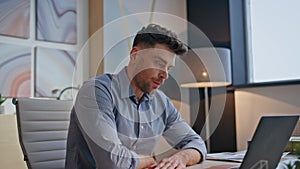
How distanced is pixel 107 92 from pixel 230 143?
237 centimetres

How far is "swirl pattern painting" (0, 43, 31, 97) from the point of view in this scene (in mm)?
3094

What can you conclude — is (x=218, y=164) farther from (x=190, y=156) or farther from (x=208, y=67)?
(x=208, y=67)

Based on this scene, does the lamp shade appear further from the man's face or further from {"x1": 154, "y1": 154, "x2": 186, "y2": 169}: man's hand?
{"x1": 154, "y1": 154, "x2": 186, "y2": 169}: man's hand

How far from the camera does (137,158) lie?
4.82 feet

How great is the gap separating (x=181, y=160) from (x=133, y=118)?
302 mm

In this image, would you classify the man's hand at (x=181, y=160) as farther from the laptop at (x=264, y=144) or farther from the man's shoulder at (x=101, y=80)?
the laptop at (x=264, y=144)

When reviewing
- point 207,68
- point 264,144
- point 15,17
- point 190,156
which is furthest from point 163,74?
point 15,17

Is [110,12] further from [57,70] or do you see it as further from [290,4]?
[290,4]

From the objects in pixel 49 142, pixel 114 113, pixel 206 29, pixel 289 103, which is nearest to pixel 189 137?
pixel 114 113

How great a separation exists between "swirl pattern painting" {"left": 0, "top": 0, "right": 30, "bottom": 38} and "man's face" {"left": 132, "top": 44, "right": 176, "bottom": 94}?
5.85 feet

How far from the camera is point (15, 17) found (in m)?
3.20

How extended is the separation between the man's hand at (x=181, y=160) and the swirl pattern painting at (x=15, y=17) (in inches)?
82.3

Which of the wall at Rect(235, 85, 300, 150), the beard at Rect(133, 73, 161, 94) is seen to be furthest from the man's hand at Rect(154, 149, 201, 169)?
the wall at Rect(235, 85, 300, 150)

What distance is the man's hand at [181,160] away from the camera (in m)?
1.44
